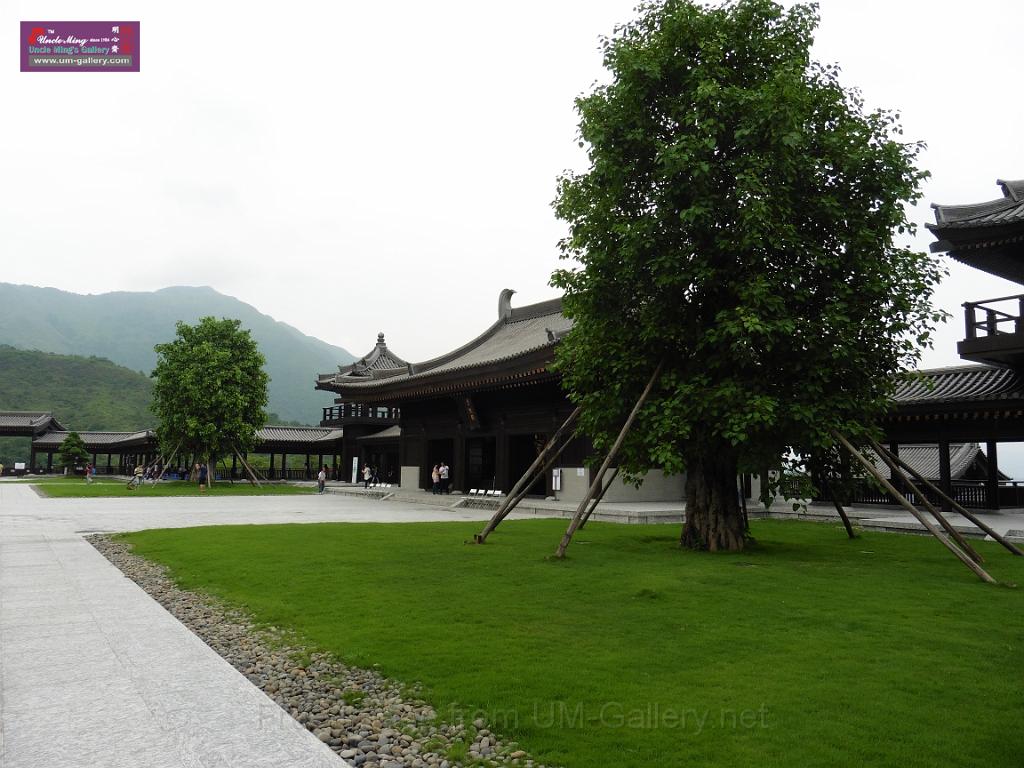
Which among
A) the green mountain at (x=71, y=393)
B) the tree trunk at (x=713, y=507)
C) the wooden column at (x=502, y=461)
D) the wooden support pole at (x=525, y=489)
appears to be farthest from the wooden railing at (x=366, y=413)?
the tree trunk at (x=713, y=507)

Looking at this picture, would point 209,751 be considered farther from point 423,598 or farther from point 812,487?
point 812,487

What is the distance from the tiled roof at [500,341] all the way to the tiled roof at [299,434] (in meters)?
17.5

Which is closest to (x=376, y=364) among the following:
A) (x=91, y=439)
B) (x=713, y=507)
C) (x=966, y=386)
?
(x=91, y=439)

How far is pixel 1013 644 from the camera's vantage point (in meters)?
6.12

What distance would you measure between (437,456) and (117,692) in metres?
→ 28.6

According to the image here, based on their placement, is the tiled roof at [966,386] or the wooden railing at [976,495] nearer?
the tiled roof at [966,386]

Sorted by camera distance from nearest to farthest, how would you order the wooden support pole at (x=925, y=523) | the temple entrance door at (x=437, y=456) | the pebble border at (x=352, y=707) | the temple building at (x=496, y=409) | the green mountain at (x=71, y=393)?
the pebble border at (x=352, y=707) → the wooden support pole at (x=925, y=523) → the temple building at (x=496, y=409) → the temple entrance door at (x=437, y=456) → the green mountain at (x=71, y=393)

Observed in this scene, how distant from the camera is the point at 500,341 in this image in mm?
32094

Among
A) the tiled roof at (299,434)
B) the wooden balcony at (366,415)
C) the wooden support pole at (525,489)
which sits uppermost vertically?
the wooden balcony at (366,415)

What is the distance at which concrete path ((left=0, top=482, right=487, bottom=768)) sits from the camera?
12.0ft

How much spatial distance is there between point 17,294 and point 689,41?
8697 inches

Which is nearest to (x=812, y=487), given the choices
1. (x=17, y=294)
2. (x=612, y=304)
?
(x=612, y=304)

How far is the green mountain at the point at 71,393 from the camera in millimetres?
72500

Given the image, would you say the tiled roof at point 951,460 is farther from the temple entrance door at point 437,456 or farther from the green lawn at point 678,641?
the green lawn at point 678,641
